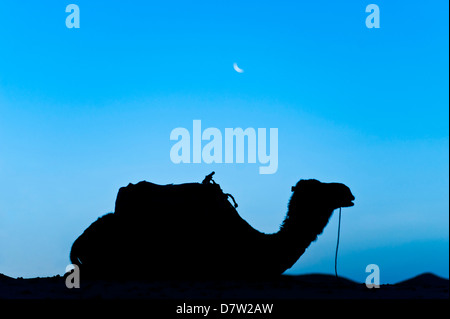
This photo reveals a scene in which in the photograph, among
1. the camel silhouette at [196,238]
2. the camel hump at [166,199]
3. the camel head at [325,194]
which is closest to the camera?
the camel silhouette at [196,238]

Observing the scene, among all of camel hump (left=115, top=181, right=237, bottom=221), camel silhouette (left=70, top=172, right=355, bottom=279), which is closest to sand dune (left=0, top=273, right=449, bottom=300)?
camel silhouette (left=70, top=172, right=355, bottom=279)

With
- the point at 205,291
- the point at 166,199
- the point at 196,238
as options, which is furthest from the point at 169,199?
the point at 205,291

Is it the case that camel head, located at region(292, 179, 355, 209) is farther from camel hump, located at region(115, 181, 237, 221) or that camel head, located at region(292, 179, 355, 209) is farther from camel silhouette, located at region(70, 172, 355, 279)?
camel hump, located at region(115, 181, 237, 221)

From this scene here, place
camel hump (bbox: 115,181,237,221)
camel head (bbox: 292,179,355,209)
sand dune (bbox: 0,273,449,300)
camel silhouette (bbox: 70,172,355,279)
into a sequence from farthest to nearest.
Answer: camel hump (bbox: 115,181,237,221) → camel head (bbox: 292,179,355,209) → camel silhouette (bbox: 70,172,355,279) → sand dune (bbox: 0,273,449,300)

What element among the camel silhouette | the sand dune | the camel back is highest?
the camel back

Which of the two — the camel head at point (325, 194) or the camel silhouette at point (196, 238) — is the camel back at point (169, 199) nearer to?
the camel silhouette at point (196, 238)

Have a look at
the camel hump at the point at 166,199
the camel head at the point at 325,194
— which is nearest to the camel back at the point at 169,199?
the camel hump at the point at 166,199

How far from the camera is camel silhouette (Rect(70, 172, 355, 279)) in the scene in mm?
9039

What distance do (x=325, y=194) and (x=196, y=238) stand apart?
7.46ft

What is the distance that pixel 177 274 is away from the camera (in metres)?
9.04

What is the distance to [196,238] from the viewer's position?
9.12m

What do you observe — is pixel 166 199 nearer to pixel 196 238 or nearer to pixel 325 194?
pixel 196 238

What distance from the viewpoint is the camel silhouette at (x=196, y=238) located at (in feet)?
29.7
